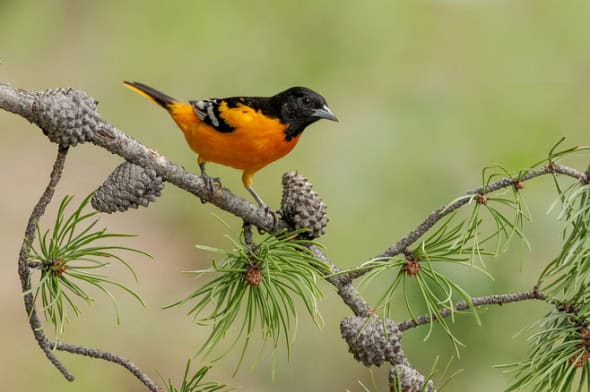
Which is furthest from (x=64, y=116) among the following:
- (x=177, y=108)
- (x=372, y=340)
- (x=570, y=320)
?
(x=177, y=108)

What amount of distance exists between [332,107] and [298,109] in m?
1.16

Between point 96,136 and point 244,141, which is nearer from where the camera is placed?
point 96,136

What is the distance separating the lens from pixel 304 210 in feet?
4.22

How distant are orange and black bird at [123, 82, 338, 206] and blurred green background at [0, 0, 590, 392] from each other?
26.0 inches

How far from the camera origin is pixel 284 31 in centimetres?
279

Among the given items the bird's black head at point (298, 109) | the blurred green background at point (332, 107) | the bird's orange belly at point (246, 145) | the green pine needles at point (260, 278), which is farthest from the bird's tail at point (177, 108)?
the green pine needles at point (260, 278)

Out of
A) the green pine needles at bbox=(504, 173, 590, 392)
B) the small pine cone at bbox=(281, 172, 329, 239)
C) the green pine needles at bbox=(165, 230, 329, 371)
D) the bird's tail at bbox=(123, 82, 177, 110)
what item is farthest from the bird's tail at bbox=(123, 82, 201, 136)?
the green pine needles at bbox=(504, 173, 590, 392)

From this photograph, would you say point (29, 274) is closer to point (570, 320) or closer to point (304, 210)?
point (304, 210)

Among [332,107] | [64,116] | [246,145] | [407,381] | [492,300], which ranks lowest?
[407,381]

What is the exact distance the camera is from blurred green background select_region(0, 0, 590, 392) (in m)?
2.66

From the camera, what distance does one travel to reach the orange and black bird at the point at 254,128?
1.88 metres

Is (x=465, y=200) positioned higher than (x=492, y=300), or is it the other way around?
(x=465, y=200)

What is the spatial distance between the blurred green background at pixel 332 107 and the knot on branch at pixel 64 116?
1.47 m

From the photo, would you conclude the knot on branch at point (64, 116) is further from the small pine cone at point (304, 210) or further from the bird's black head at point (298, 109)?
the bird's black head at point (298, 109)
